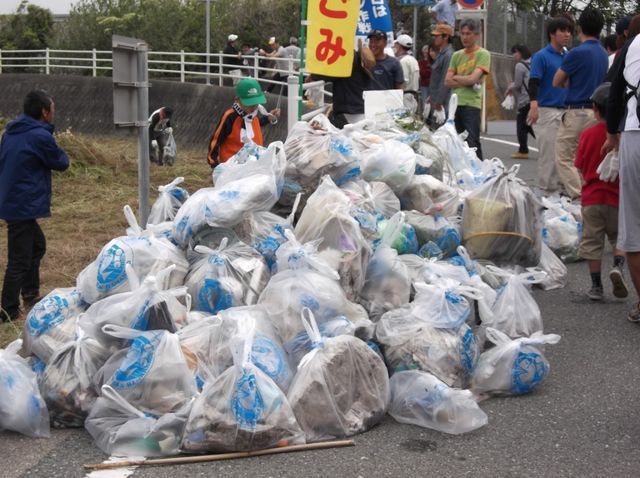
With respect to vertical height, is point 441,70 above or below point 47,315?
above

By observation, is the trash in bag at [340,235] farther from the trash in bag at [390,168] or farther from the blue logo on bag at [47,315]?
the blue logo on bag at [47,315]

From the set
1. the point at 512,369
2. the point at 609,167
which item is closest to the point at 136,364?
the point at 512,369

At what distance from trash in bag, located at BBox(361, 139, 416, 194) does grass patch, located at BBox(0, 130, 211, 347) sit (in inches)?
98.5

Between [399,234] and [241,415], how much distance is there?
2081 mm

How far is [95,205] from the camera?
11.5 meters

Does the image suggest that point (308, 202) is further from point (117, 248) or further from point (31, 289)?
point (31, 289)

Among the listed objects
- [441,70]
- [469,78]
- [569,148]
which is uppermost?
[441,70]

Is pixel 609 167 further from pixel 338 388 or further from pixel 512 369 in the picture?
pixel 338 388

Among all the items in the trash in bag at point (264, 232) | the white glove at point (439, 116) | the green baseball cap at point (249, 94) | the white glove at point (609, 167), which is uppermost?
the green baseball cap at point (249, 94)

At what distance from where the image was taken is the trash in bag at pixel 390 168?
20.9ft

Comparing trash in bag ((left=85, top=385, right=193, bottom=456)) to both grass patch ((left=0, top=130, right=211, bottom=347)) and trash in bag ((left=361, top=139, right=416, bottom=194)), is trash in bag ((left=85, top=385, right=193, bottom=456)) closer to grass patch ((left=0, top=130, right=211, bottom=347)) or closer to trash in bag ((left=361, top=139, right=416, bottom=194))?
grass patch ((left=0, top=130, right=211, bottom=347))

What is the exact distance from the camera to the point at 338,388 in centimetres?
430

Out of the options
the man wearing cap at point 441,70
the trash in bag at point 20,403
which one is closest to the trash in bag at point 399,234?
the trash in bag at point 20,403

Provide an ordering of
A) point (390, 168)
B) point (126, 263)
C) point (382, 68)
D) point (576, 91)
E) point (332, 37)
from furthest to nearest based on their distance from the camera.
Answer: point (382, 68), point (332, 37), point (576, 91), point (390, 168), point (126, 263)
